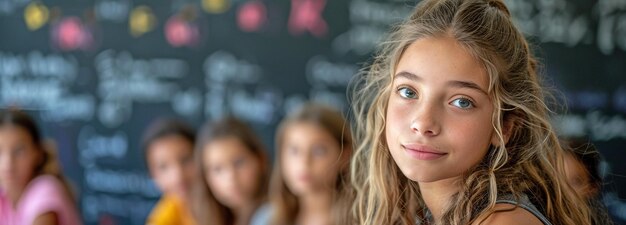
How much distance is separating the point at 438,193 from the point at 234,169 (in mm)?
1394

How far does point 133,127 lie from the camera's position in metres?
3.61

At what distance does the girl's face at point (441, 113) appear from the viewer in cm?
104

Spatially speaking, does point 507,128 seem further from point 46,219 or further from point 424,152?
point 46,219

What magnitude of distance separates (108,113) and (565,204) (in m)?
2.79

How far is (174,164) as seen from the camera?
2725 mm

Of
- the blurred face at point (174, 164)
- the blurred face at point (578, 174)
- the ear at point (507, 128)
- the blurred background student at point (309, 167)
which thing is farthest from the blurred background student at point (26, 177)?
the ear at point (507, 128)

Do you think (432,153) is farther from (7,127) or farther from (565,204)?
(7,127)

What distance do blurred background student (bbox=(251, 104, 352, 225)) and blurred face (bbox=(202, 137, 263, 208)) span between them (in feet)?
0.45

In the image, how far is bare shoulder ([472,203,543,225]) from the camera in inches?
39.5

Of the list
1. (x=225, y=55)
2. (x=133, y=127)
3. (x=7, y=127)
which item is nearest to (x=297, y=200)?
(x=7, y=127)

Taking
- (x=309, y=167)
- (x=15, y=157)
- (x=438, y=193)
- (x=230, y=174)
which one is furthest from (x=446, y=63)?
(x=15, y=157)

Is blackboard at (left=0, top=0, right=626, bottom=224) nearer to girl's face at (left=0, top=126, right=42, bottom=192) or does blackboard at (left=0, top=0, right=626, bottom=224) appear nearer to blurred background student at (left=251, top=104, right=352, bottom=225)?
blurred background student at (left=251, top=104, right=352, bottom=225)

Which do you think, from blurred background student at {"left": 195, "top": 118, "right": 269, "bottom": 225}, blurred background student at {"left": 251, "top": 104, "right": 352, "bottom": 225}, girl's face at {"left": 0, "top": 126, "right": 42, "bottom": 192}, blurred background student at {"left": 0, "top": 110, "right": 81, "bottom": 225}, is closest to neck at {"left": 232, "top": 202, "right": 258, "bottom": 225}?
blurred background student at {"left": 195, "top": 118, "right": 269, "bottom": 225}

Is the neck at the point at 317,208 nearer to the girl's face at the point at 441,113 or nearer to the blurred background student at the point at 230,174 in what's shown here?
the blurred background student at the point at 230,174
